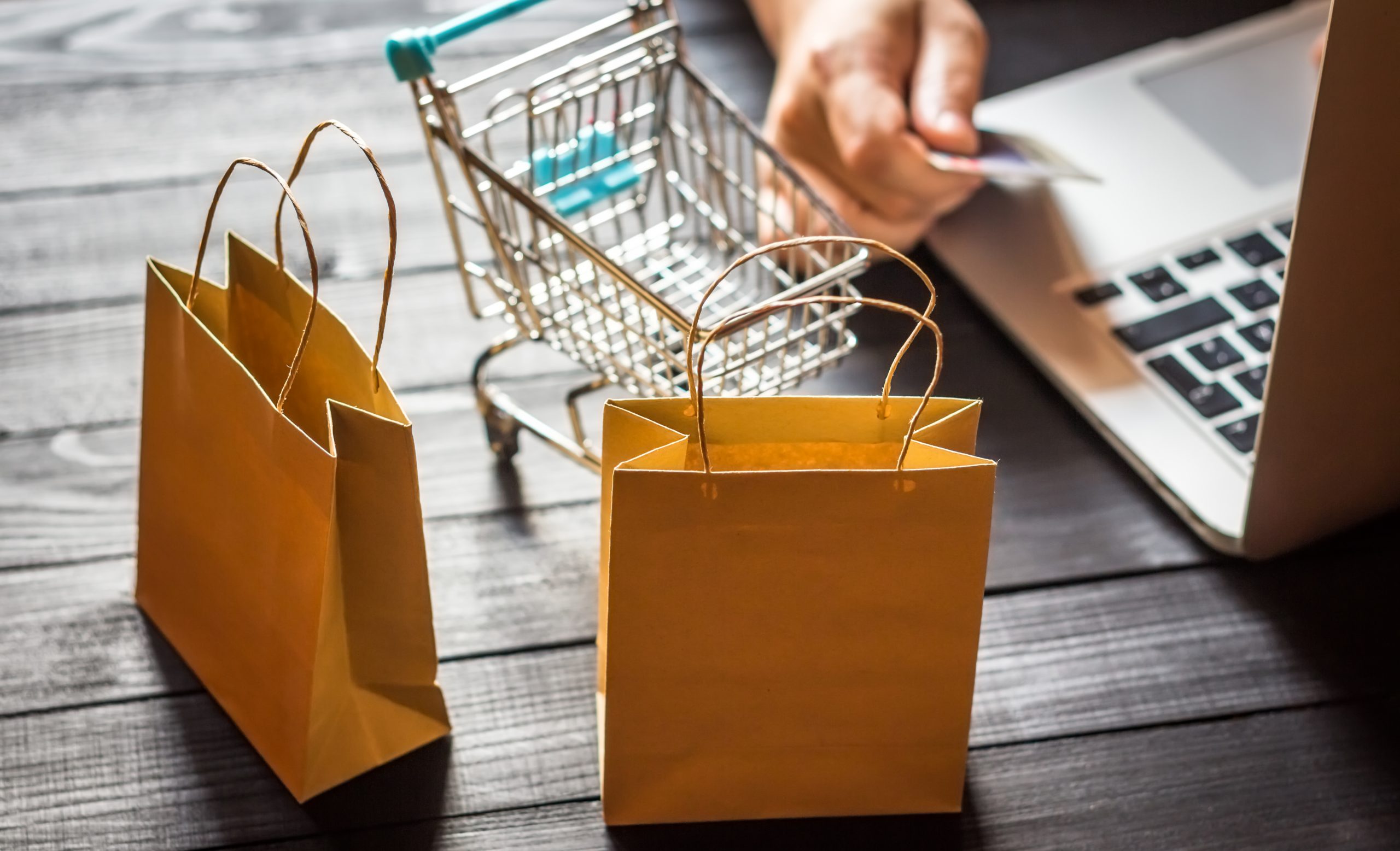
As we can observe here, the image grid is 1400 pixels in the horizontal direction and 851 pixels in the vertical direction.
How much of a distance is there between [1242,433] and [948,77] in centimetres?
34

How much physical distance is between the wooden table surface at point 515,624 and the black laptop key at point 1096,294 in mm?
64

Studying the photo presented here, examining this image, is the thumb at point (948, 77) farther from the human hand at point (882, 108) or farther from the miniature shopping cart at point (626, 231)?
the miniature shopping cart at point (626, 231)

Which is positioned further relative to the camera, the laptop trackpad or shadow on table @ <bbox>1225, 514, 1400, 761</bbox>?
the laptop trackpad

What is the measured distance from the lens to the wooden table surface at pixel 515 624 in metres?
0.69

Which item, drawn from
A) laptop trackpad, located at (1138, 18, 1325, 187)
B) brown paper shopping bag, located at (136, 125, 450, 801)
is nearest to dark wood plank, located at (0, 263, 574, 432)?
brown paper shopping bag, located at (136, 125, 450, 801)

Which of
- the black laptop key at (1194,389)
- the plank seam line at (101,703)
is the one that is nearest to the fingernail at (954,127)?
the black laptop key at (1194,389)

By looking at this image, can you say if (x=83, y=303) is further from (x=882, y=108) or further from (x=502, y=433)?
(x=882, y=108)

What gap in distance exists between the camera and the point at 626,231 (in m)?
1.02

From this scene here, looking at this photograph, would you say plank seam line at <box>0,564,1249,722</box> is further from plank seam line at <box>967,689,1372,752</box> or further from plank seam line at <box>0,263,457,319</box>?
plank seam line at <box>0,263,457,319</box>

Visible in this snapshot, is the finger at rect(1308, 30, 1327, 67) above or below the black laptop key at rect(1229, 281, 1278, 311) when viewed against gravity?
above

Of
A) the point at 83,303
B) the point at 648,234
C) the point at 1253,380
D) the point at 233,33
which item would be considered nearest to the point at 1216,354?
the point at 1253,380

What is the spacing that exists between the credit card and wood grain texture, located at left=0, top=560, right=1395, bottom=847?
295 mm

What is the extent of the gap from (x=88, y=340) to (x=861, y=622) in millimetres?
677

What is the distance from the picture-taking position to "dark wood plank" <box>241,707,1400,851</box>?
68 cm
